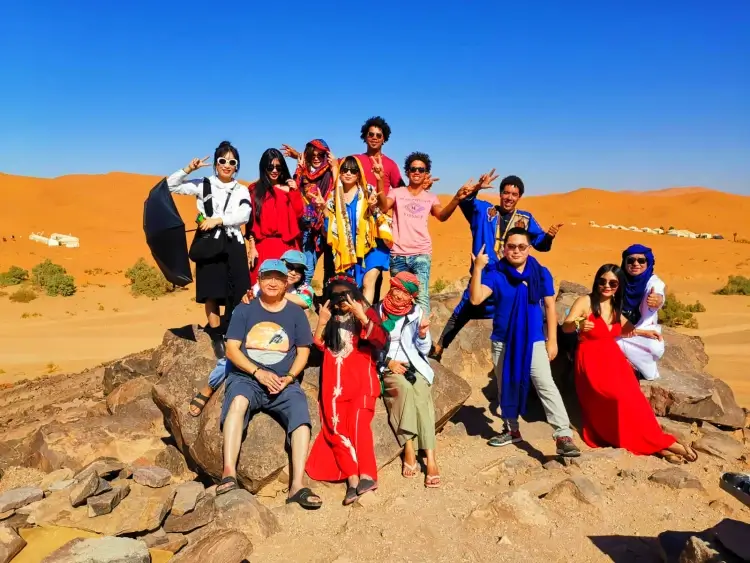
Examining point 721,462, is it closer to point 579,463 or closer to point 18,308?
point 579,463

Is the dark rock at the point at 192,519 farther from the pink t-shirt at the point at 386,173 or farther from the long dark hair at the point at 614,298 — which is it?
the long dark hair at the point at 614,298

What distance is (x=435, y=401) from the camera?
510cm

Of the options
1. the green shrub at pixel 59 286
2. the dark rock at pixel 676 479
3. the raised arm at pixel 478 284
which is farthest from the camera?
the green shrub at pixel 59 286

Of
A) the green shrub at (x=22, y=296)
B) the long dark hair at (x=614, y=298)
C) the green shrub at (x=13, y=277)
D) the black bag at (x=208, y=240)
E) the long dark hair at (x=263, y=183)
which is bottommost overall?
the green shrub at (x=22, y=296)

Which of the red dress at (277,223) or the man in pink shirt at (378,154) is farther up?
the man in pink shirt at (378,154)

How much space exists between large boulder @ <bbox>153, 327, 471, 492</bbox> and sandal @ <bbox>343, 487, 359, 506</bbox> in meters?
0.48

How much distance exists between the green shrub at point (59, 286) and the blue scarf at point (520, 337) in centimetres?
1333

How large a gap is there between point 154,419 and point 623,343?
4.78 m

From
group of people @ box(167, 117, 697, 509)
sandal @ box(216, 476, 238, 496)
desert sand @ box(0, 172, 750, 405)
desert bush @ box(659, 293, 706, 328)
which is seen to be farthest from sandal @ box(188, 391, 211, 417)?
desert bush @ box(659, 293, 706, 328)

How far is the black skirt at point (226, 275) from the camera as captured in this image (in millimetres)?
5312

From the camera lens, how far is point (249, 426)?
442 centimetres

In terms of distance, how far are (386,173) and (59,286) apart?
39.8 ft

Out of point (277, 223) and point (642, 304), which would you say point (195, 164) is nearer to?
point (277, 223)

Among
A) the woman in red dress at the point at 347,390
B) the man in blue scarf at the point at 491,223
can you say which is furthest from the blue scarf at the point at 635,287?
the woman in red dress at the point at 347,390
